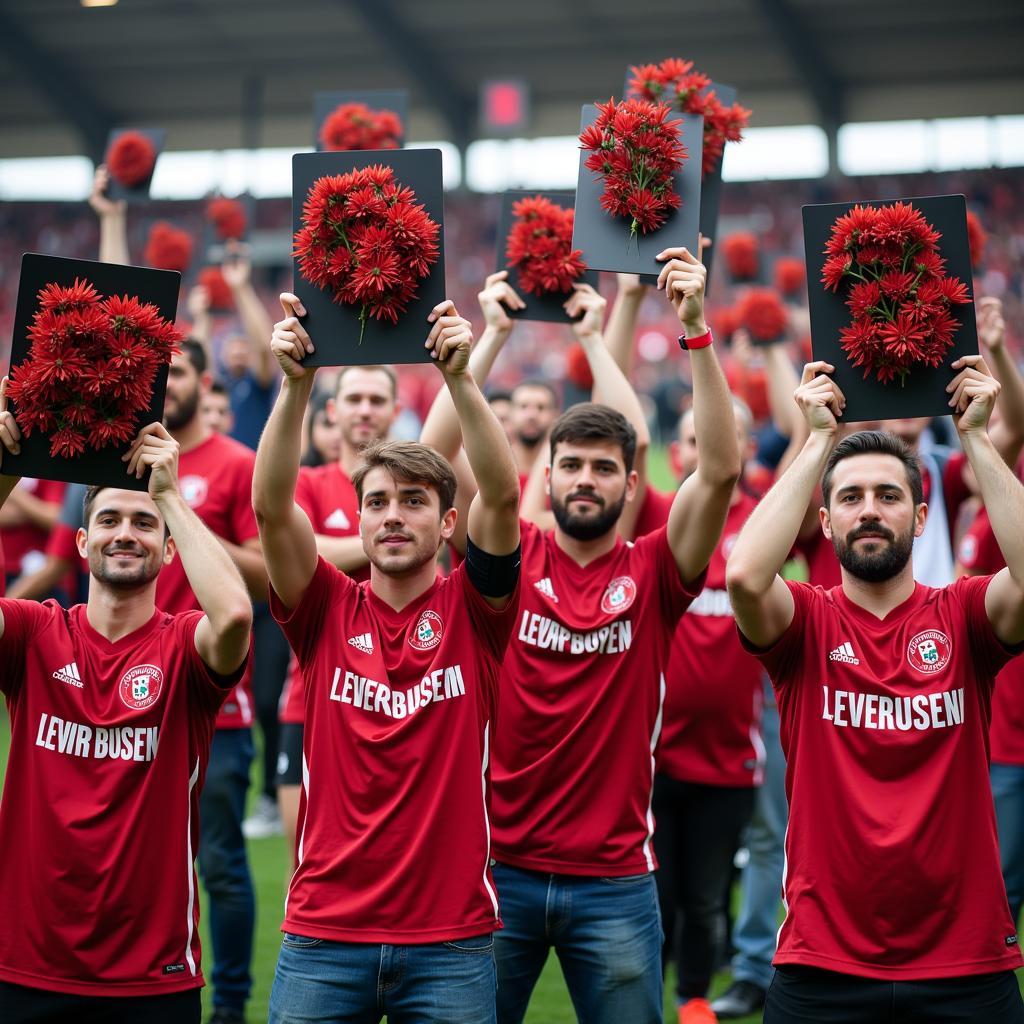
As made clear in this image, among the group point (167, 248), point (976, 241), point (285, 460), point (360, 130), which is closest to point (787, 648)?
point (285, 460)

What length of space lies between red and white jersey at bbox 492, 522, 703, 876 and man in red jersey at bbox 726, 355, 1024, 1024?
568 millimetres

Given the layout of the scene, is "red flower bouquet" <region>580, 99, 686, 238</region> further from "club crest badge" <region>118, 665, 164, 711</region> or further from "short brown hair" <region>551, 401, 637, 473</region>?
"club crest badge" <region>118, 665, 164, 711</region>

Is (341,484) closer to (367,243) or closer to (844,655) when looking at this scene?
(367,243)

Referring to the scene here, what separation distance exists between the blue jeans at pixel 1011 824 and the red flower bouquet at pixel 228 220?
6.01 m

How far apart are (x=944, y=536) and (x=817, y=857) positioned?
279cm

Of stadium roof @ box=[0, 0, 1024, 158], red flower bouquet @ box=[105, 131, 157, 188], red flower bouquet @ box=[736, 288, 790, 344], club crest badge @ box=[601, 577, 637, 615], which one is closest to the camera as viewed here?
club crest badge @ box=[601, 577, 637, 615]

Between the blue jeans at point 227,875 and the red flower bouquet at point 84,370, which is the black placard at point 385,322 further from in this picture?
the blue jeans at point 227,875

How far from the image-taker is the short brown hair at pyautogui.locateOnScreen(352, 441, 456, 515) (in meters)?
3.82

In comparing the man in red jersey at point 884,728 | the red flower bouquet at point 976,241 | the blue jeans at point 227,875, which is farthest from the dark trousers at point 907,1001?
the red flower bouquet at point 976,241

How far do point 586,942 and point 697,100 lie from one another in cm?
279

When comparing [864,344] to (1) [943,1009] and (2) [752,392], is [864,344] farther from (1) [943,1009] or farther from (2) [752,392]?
(2) [752,392]

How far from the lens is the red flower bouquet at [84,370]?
146 inches

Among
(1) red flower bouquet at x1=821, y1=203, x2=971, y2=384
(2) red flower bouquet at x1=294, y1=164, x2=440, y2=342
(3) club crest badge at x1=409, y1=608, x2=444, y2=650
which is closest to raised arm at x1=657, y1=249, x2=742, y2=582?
(1) red flower bouquet at x1=821, y1=203, x2=971, y2=384

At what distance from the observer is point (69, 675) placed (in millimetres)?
3785
